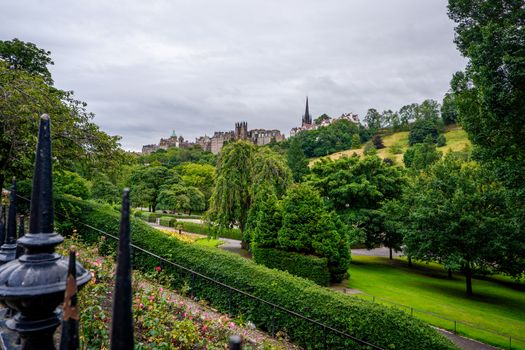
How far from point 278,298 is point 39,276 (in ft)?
29.8

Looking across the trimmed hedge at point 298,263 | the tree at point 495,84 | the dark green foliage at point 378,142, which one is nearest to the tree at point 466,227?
the tree at point 495,84

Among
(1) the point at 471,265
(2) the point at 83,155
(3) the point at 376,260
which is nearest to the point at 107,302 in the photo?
(2) the point at 83,155

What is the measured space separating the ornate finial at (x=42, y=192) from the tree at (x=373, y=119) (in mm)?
138077

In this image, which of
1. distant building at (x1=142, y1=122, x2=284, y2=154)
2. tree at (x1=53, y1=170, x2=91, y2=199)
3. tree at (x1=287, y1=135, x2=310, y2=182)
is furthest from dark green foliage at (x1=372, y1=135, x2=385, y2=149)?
tree at (x1=53, y1=170, x2=91, y2=199)

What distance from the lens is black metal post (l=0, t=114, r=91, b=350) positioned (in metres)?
1.51

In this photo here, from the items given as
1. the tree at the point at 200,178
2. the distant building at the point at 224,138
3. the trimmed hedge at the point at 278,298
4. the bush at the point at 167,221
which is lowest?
the bush at the point at 167,221

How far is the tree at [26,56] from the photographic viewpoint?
73.9ft

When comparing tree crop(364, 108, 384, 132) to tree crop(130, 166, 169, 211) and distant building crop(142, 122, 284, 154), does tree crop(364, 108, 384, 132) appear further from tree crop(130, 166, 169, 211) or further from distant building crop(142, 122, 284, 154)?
tree crop(130, 166, 169, 211)

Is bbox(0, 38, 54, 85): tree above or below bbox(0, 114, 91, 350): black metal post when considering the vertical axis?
above

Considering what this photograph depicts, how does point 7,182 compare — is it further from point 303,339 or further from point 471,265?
point 471,265

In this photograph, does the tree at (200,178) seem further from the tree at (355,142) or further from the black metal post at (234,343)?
the black metal post at (234,343)

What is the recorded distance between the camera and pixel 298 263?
19047mm

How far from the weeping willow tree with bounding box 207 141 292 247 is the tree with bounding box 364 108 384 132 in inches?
4490

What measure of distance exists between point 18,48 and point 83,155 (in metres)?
15.4
